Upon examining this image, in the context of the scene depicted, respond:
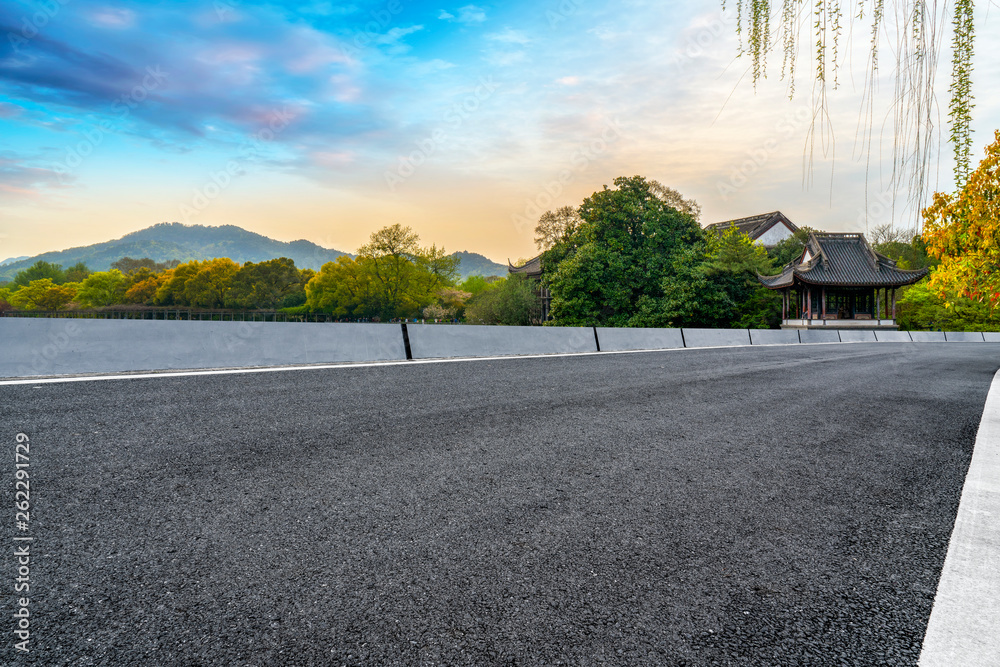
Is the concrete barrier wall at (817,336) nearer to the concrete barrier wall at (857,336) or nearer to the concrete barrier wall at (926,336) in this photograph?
the concrete barrier wall at (857,336)

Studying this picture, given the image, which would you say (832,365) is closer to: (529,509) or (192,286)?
(529,509)

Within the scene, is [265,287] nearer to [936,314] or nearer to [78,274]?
[78,274]

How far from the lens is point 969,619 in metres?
1.85

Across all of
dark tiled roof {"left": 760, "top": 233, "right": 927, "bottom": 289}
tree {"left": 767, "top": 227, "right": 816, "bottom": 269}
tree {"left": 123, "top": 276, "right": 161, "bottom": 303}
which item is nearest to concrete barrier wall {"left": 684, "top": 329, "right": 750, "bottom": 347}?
dark tiled roof {"left": 760, "top": 233, "right": 927, "bottom": 289}

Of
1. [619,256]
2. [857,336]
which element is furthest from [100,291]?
[857,336]

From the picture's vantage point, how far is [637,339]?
60.0 feet

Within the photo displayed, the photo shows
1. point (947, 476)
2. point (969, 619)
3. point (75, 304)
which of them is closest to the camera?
point (969, 619)

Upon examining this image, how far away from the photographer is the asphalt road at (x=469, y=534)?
1693mm

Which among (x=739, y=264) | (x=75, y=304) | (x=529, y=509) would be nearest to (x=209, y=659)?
(x=529, y=509)

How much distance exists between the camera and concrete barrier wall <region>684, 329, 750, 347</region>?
2111 cm

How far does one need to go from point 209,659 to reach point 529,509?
1607mm

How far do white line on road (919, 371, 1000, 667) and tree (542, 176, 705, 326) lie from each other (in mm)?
38079

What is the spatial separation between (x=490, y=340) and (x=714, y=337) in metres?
13.4

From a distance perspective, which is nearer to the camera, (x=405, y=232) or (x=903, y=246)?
(x=903, y=246)
